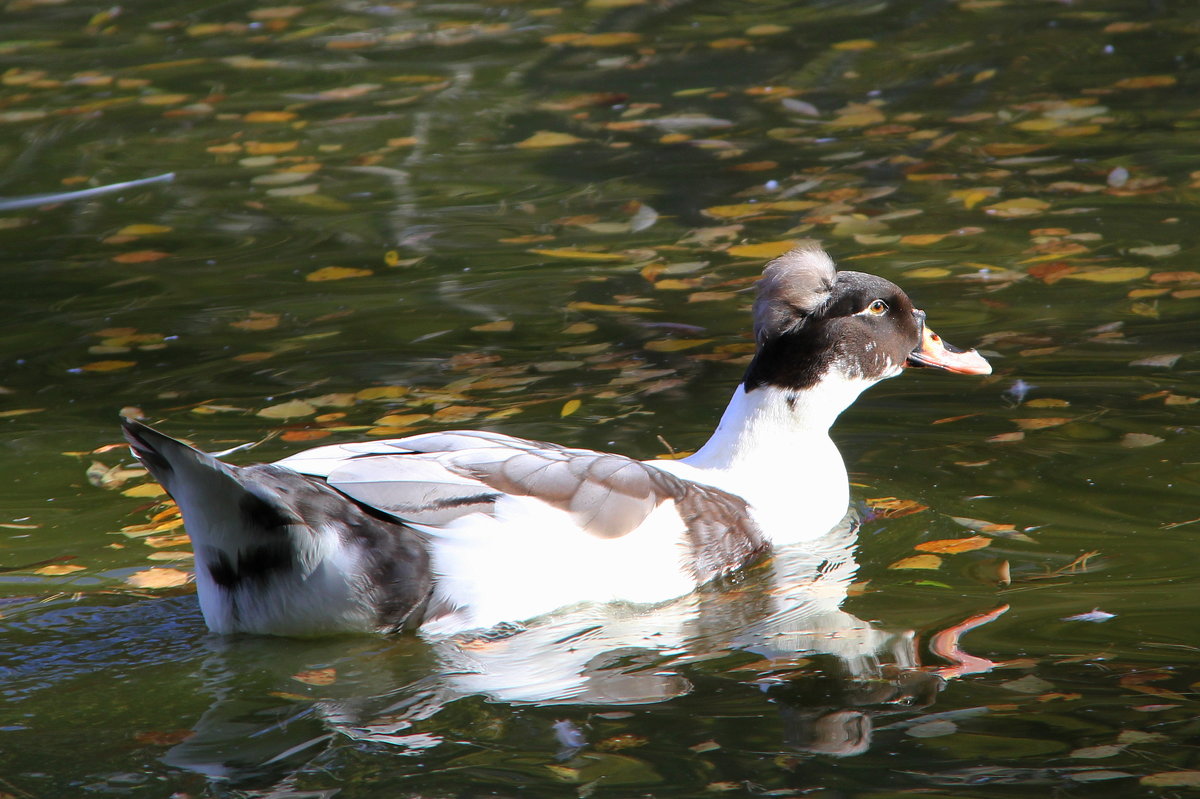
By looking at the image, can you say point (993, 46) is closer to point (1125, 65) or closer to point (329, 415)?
point (1125, 65)

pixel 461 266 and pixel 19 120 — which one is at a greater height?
pixel 19 120

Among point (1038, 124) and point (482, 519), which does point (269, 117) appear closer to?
point (1038, 124)

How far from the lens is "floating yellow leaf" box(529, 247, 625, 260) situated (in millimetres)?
8391

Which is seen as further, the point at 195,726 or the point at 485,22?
the point at 485,22

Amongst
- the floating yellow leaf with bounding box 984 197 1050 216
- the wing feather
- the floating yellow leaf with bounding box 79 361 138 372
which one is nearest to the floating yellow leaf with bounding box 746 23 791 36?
the floating yellow leaf with bounding box 984 197 1050 216

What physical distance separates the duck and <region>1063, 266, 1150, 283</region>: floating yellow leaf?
2.82 meters

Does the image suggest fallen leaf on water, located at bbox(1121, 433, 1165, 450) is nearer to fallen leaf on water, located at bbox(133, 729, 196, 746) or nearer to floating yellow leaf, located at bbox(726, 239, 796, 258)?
floating yellow leaf, located at bbox(726, 239, 796, 258)

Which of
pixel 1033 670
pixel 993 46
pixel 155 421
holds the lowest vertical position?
pixel 1033 670

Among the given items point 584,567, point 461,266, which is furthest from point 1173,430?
point 461,266

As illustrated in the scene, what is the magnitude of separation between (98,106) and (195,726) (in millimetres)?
8965

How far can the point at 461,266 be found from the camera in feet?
27.6

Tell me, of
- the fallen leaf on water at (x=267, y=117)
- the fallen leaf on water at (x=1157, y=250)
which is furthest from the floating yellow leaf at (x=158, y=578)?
the fallen leaf on water at (x=267, y=117)

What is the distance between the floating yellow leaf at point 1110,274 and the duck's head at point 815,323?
258cm

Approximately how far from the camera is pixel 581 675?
420cm
